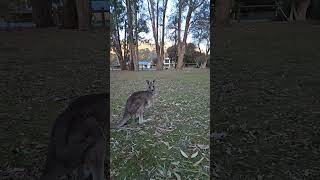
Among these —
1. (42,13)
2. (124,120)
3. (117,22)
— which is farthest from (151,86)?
(42,13)

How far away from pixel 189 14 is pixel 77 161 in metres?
0.90

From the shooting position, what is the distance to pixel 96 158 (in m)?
2.29

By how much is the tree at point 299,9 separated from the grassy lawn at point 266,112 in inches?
183

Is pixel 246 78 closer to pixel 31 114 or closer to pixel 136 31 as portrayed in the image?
pixel 31 114

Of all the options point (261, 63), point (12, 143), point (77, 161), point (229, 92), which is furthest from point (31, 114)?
point (261, 63)

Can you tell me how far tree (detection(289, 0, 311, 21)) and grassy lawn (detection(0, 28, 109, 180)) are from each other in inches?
255

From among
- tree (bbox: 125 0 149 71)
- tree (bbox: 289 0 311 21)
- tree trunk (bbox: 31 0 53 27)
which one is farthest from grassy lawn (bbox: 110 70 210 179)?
tree (bbox: 289 0 311 21)

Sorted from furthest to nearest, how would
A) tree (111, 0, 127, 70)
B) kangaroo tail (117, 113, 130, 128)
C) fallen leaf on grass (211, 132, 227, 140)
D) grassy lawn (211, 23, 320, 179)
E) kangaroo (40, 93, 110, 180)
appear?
fallen leaf on grass (211, 132, 227, 140) < grassy lawn (211, 23, 320, 179) < kangaroo (40, 93, 110, 180) < kangaroo tail (117, 113, 130, 128) < tree (111, 0, 127, 70)

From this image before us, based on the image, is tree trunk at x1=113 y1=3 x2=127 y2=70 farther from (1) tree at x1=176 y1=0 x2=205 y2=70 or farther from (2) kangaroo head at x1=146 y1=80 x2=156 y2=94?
(1) tree at x1=176 y1=0 x2=205 y2=70

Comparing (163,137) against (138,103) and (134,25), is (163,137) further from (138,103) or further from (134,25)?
(134,25)

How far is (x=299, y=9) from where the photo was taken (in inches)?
502

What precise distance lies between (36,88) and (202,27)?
164 inches

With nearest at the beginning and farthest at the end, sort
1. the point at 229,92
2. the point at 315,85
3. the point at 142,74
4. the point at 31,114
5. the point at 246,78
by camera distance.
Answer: the point at 142,74 < the point at 31,114 < the point at 229,92 < the point at 315,85 < the point at 246,78

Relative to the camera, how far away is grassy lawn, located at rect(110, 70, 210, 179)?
6.84 feet
